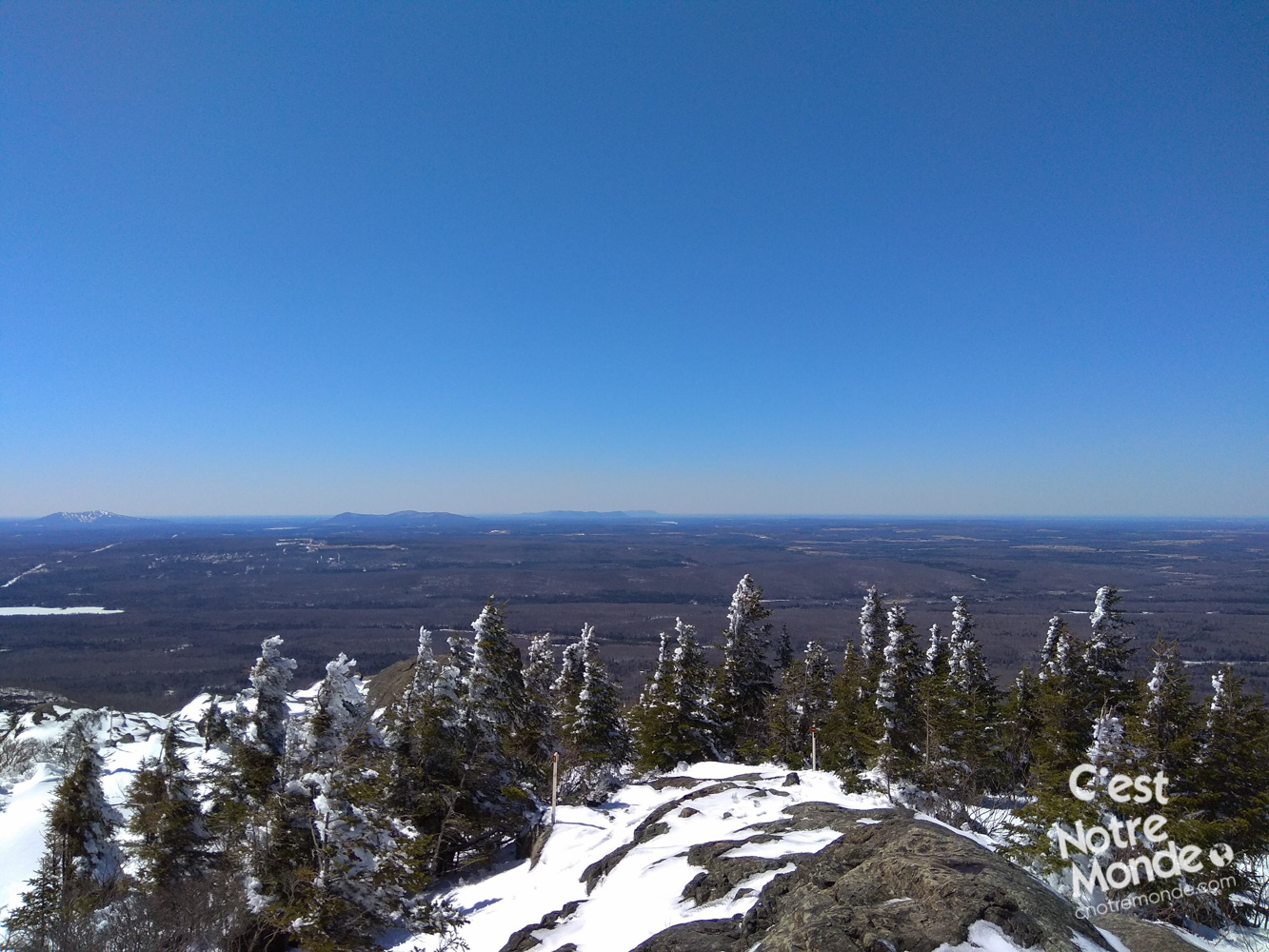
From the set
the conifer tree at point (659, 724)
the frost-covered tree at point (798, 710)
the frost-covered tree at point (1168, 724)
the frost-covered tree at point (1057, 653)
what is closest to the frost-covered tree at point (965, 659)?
the frost-covered tree at point (1057, 653)

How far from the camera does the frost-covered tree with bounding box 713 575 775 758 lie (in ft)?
100

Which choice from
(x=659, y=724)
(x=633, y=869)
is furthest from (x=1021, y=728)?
(x=633, y=869)

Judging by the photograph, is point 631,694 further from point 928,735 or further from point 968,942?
point 968,942

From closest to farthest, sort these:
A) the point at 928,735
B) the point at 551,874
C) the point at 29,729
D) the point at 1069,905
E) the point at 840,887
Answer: the point at 1069,905 < the point at 840,887 < the point at 551,874 < the point at 928,735 < the point at 29,729

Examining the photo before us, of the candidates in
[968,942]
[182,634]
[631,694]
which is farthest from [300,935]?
[182,634]

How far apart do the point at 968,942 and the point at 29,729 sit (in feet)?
261

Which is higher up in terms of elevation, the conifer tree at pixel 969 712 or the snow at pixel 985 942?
the snow at pixel 985 942

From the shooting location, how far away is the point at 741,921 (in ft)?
27.3

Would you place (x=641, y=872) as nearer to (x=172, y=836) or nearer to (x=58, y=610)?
(x=172, y=836)

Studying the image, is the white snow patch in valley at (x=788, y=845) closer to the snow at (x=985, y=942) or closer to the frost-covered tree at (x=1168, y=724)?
the snow at (x=985, y=942)

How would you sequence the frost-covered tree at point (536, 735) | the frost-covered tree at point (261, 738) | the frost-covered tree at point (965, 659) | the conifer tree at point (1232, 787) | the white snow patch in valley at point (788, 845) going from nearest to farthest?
the white snow patch in valley at point (788, 845)
the conifer tree at point (1232, 787)
the frost-covered tree at point (261, 738)
the frost-covered tree at point (536, 735)
the frost-covered tree at point (965, 659)

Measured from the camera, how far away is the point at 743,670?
3106cm

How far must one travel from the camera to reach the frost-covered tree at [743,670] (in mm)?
30562

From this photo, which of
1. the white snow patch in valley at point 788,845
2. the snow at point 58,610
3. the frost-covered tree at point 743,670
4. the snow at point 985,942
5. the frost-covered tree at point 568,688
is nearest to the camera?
the snow at point 985,942
